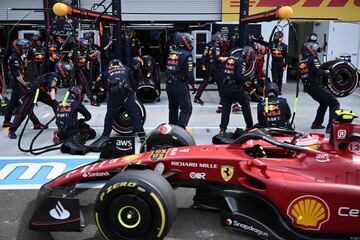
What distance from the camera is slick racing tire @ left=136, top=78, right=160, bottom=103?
10.7m

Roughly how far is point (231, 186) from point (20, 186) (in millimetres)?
2824

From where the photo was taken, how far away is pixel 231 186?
3584 millimetres

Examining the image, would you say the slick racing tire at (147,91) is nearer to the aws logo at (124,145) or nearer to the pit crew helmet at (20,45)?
the pit crew helmet at (20,45)

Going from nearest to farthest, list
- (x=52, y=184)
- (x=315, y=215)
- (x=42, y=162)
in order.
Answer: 1. (x=315, y=215)
2. (x=52, y=184)
3. (x=42, y=162)

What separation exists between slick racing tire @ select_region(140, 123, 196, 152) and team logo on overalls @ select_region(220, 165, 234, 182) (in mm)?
1084

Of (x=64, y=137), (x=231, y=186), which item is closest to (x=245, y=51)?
(x=64, y=137)

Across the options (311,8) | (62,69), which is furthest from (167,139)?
(311,8)

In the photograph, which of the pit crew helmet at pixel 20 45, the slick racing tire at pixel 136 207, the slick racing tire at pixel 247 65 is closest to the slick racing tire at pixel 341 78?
the slick racing tire at pixel 247 65

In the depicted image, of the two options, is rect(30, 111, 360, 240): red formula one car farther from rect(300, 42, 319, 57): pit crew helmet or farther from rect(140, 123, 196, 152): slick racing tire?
rect(300, 42, 319, 57): pit crew helmet

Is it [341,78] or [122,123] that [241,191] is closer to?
[122,123]

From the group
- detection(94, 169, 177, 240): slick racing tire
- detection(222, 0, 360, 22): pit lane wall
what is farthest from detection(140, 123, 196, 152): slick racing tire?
detection(222, 0, 360, 22): pit lane wall

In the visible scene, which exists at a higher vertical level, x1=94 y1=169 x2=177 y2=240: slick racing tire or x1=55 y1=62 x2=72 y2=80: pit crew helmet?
x1=55 y1=62 x2=72 y2=80: pit crew helmet

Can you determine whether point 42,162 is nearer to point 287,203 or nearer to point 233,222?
point 233,222

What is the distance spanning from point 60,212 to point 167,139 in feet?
5.30
